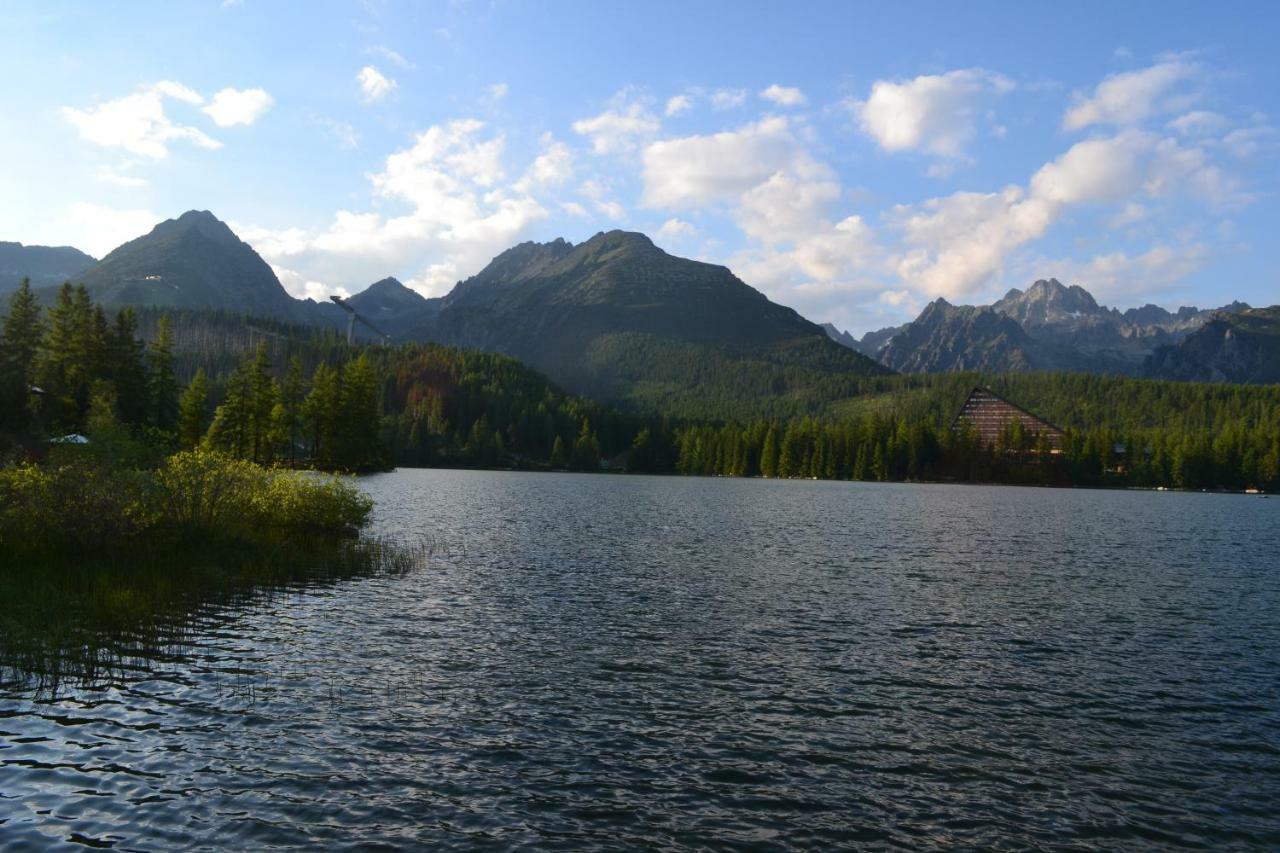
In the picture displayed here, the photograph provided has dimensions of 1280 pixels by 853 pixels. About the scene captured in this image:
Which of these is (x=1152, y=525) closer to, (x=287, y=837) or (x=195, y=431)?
(x=287, y=837)

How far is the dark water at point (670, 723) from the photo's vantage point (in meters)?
16.6

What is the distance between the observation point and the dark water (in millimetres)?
16641

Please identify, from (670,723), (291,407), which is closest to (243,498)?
(670,723)

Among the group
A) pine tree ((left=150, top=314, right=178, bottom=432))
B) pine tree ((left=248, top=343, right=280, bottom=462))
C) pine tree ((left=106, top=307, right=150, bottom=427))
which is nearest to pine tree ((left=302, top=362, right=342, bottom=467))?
pine tree ((left=248, top=343, right=280, bottom=462))

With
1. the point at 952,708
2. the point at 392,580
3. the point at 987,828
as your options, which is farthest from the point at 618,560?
the point at 987,828

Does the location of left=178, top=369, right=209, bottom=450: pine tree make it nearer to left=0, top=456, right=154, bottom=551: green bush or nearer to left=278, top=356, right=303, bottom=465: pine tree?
left=278, top=356, right=303, bottom=465: pine tree

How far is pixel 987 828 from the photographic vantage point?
17047 mm

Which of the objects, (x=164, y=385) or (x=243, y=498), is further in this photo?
(x=164, y=385)

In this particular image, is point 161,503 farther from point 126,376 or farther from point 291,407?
point 291,407

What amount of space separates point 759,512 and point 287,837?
95.5m

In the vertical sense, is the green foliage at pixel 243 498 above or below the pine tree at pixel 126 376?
below

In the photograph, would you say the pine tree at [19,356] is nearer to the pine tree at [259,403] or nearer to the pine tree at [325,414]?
the pine tree at [259,403]

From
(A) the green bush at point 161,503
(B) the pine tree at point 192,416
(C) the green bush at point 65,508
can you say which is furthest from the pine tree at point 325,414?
(C) the green bush at point 65,508

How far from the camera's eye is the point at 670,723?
74.5ft
